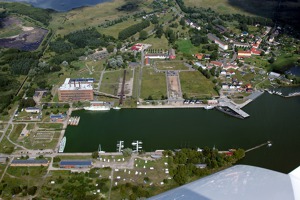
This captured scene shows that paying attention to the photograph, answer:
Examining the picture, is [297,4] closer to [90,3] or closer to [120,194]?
[90,3]

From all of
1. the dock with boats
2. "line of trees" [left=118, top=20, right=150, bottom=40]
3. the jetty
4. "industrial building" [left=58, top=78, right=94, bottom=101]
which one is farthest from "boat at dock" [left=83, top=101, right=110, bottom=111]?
"line of trees" [left=118, top=20, right=150, bottom=40]

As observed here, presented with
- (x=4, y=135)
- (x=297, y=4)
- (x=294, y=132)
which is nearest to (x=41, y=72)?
(x=4, y=135)

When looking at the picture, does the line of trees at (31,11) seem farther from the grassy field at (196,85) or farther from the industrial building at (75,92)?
the grassy field at (196,85)

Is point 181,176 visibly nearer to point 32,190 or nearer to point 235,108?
point 32,190

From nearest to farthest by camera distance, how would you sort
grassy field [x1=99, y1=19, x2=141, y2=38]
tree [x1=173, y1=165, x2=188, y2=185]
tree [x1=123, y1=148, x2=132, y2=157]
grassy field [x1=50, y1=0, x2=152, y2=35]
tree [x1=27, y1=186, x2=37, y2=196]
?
tree [x1=27, y1=186, x2=37, y2=196]
tree [x1=173, y1=165, x2=188, y2=185]
tree [x1=123, y1=148, x2=132, y2=157]
grassy field [x1=99, y1=19, x2=141, y2=38]
grassy field [x1=50, y1=0, x2=152, y2=35]

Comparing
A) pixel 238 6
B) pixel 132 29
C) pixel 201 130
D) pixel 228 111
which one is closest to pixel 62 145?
pixel 201 130

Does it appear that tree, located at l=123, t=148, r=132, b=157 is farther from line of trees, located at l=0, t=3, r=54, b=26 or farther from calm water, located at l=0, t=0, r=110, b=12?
calm water, located at l=0, t=0, r=110, b=12

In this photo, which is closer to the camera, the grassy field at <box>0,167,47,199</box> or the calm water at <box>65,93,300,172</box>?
the grassy field at <box>0,167,47,199</box>
